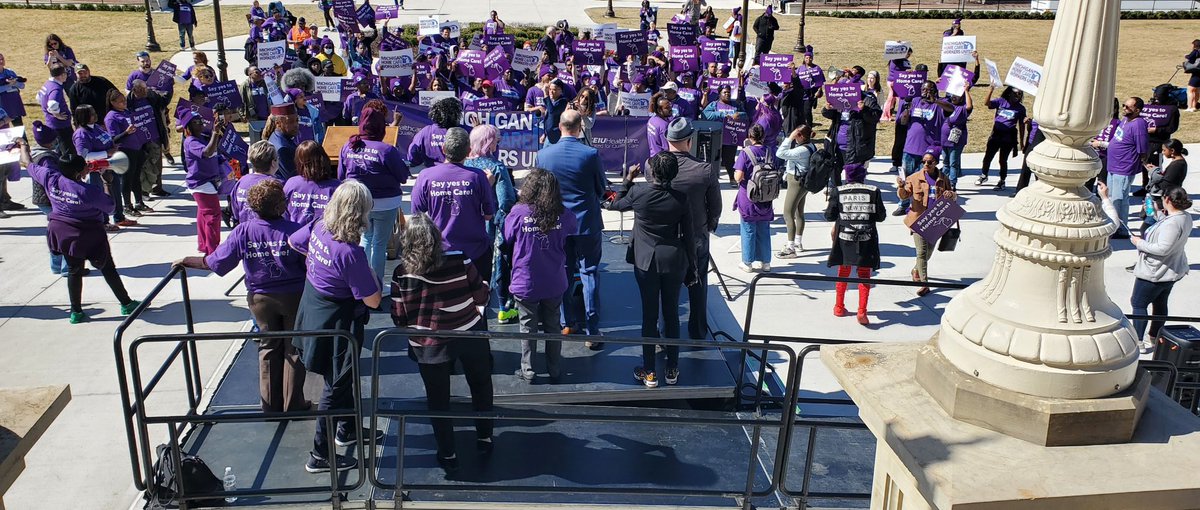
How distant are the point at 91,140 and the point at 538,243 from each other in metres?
6.86

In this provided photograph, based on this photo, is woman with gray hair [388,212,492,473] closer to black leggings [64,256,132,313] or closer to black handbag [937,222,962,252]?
black leggings [64,256,132,313]

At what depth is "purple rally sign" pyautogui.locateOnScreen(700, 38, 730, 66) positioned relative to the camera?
19.8m

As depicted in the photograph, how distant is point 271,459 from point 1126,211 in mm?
11280

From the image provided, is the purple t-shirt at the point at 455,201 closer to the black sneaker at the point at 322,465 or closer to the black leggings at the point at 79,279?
the black sneaker at the point at 322,465

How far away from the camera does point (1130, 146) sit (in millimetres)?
12297

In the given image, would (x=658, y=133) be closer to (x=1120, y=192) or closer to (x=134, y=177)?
(x=1120, y=192)

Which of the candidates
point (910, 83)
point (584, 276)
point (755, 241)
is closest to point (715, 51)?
point (910, 83)

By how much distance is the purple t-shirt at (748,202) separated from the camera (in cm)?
1048

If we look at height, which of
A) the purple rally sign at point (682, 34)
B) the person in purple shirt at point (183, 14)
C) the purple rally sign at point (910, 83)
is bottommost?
the purple rally sign at point (910, 83)

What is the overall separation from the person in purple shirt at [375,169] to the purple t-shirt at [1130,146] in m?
9.24

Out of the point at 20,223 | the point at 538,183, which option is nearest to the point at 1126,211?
the point at 538,183

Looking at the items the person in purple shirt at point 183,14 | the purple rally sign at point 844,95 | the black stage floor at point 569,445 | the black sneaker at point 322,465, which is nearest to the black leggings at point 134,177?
the black stage floor at point 569,445

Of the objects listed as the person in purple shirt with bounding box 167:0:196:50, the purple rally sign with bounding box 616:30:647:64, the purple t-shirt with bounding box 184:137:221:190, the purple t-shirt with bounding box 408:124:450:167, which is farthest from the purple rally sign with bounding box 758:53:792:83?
the person in purple shirt with bounding box 167:0:196:50

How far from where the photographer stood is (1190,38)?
34.2 meters
